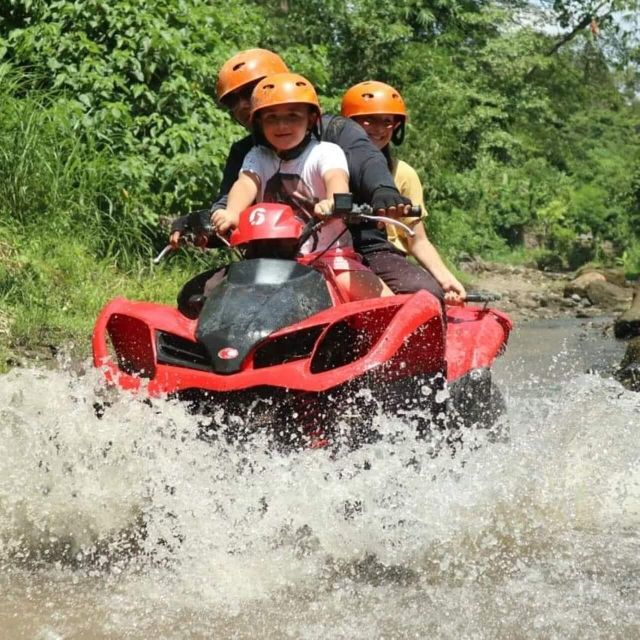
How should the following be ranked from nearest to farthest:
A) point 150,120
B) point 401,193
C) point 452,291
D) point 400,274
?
1. point 400,274
2. point 452,291
3. point 401,193
4. point 150,120

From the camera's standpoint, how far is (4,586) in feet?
13.6

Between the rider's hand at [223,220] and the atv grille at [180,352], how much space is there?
27.8 inches

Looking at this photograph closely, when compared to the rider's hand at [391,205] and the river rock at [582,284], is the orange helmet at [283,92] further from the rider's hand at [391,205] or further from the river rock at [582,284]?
the river rock at [582,284]

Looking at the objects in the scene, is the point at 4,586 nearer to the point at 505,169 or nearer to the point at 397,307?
the point at 397,307

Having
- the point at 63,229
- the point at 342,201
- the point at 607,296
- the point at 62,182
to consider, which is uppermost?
the point at 342,201

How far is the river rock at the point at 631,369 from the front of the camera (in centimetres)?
945

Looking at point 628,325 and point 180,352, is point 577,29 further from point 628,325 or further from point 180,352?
point 180,352

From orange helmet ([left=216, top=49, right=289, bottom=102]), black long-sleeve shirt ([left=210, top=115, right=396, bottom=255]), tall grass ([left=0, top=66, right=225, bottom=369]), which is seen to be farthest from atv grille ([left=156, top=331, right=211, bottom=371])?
tall grass ([left=0, top=66, right=225, bottom=369])

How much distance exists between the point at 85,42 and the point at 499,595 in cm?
819

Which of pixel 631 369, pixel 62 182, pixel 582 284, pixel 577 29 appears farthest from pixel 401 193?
pixel 577 29

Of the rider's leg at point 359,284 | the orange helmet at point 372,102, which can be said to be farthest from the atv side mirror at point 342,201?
the orange helmet at point 372,102

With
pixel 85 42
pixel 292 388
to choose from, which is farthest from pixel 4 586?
pixel 85 42

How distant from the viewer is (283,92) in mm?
4875

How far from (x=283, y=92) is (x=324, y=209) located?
0.55m
